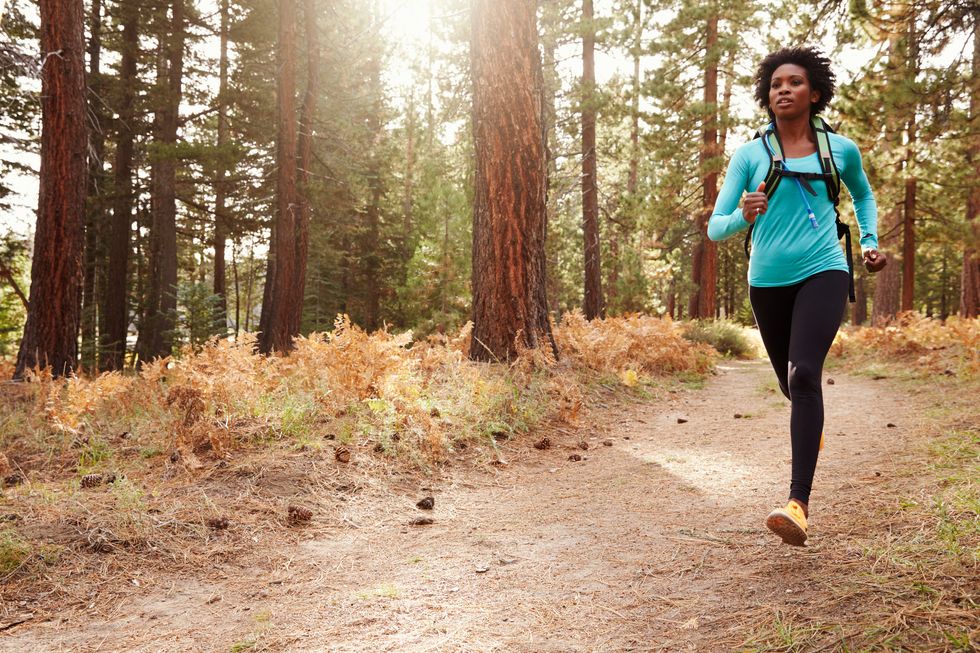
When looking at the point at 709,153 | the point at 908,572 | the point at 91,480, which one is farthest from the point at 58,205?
the point at 709,153

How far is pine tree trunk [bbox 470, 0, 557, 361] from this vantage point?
24.1ft

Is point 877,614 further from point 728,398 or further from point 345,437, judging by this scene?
point 728,398

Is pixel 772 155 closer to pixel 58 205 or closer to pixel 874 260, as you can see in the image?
pixel 874 260

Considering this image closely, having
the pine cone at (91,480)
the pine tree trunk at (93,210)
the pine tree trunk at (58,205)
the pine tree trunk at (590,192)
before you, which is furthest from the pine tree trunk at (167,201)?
the pine cone at (91,480)

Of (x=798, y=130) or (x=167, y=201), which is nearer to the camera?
(x=798, y=130)

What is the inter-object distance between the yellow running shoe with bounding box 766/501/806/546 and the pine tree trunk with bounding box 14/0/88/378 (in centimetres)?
897

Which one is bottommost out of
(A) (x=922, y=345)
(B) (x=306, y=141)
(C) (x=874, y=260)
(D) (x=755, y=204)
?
(A) (x=922, y=345)

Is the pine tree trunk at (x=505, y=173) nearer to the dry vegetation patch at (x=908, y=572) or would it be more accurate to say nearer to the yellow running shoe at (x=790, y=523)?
the dry vegetation patch at (x=908, y=572)

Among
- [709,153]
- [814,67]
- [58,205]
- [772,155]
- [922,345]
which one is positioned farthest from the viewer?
[709,153]

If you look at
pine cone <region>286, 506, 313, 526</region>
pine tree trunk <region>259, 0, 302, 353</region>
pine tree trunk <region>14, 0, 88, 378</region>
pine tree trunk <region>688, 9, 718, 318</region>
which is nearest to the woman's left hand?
pine cone <region>286, 506, 313, 526</region>

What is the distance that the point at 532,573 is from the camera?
3053 millimetres

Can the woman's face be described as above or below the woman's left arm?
above

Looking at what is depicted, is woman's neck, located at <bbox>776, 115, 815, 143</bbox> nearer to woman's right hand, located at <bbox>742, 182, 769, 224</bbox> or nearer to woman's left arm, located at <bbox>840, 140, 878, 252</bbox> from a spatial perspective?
woman's left arm, located at <bbox>840, 140, 878, 252</bbox>

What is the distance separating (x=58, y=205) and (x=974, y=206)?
65.0 feet
